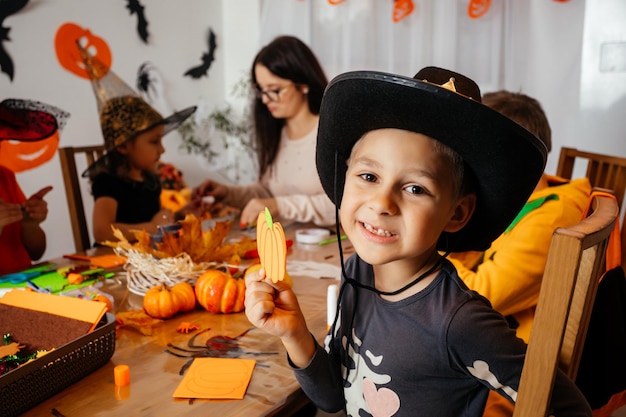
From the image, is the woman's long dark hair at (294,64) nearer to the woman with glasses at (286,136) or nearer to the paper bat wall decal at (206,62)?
the woman with glasses at (286,136)

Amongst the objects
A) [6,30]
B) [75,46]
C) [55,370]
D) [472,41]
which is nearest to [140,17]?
[75,46]

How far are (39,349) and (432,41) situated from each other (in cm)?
260

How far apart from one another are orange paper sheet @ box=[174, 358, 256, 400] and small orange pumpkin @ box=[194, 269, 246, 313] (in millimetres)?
230

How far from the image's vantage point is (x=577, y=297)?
0.65 meters

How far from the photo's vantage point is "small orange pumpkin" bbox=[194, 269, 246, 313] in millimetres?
1170

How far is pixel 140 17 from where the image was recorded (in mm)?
3428

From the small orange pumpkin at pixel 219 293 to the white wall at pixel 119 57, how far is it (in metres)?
2.16

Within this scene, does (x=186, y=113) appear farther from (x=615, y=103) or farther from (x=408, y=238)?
(x=615, y=103)

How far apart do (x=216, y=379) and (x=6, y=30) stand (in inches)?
105

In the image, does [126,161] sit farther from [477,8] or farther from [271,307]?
[477,8]

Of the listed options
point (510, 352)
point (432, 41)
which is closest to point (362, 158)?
point (510, 352)

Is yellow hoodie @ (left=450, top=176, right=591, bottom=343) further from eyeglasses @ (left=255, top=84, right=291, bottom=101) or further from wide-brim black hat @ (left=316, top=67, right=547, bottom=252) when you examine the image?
eyeglasses @ (left=255, top=84, right=291, bottom=101)

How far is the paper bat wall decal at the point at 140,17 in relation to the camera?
3.36 m

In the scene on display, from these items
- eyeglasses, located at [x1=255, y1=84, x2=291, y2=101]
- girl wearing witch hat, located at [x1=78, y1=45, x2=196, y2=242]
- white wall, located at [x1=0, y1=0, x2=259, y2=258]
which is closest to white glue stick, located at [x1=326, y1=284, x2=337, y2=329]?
girl wearing witch hat, located at [x1=78, y1=45, x2=196, y2=242]
